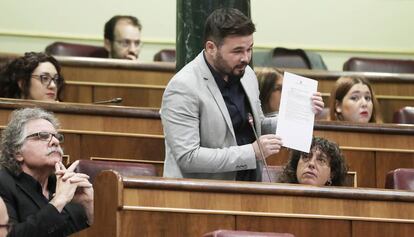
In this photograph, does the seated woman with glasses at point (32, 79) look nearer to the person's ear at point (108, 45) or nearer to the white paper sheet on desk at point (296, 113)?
the person's ear at point (108, 45)

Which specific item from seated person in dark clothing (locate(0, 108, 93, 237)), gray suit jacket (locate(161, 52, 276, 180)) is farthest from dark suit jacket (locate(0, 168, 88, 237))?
gray suit jacket (locate(161, 52, 276, 180))

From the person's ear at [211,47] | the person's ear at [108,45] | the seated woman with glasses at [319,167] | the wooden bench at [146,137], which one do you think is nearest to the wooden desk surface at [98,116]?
the wooden bench at [146,137]

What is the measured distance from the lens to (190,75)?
2.74 m

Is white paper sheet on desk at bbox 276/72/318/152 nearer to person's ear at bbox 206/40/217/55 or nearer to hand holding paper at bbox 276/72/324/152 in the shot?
hand holding paper at bbox 276/72/324/152

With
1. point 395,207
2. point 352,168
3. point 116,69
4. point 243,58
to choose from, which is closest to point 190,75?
point 243,58

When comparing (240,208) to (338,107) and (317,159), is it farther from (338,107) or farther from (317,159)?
(338,107)

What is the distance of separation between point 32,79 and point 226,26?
102 centimetres

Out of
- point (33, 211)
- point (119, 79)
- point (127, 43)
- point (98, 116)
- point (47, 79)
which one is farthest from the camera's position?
point (127, 43)

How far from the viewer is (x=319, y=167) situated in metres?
2.96

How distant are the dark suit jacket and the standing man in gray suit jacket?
27 centimetres

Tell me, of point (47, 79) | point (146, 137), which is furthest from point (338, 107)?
point (47, 79)

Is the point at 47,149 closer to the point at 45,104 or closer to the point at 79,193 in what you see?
the point at 79,193

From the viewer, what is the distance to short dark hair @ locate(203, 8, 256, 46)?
271cm

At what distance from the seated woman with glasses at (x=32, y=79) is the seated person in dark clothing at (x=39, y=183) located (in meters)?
0.80
